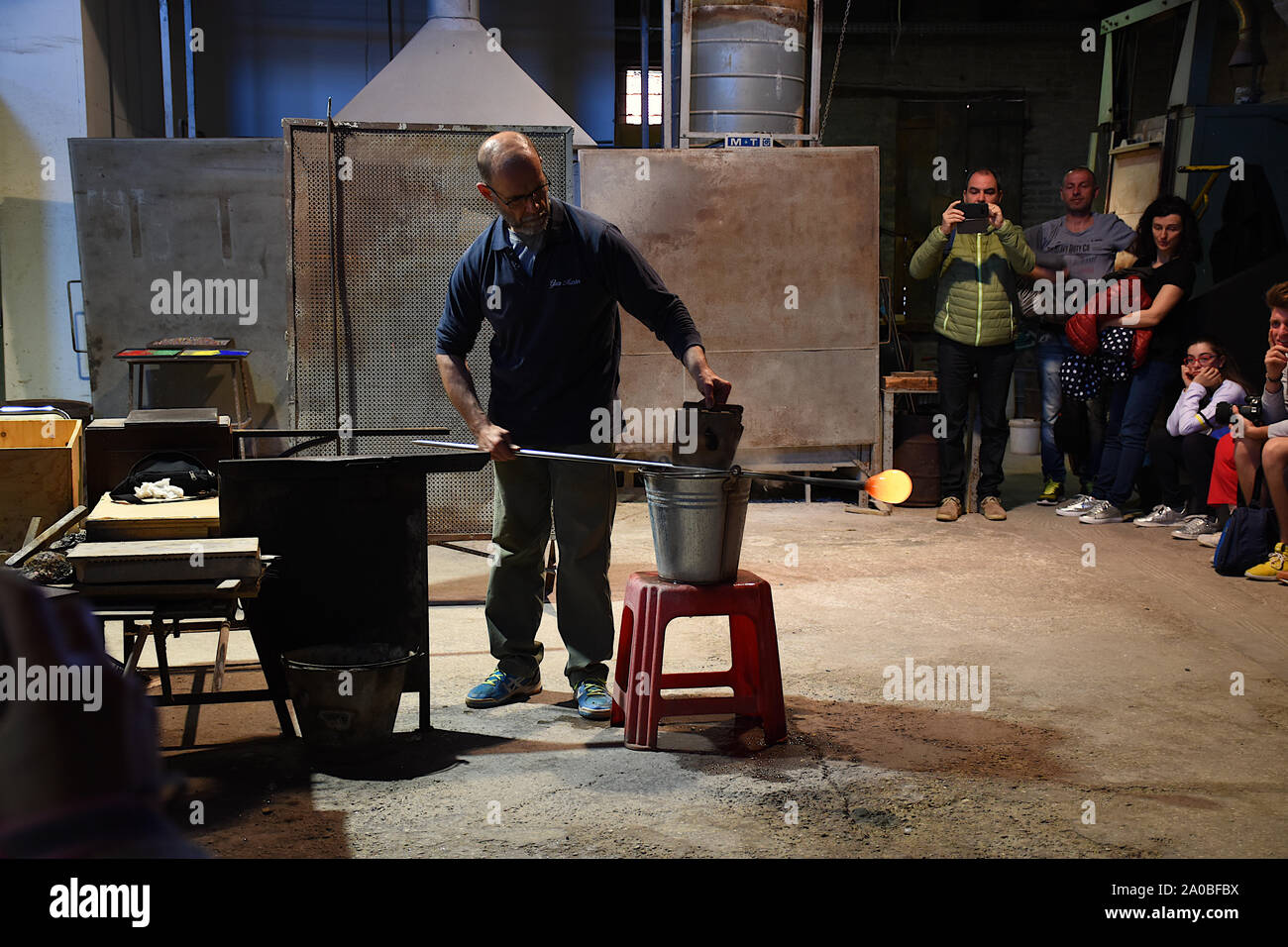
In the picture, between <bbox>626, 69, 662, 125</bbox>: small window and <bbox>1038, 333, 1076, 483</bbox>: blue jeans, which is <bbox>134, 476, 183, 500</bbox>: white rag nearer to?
<bbox>1038, 333, 1076, 483</bbox>: blue jeans

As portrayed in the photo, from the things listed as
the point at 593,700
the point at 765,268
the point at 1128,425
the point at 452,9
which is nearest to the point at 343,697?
the point at 593,700

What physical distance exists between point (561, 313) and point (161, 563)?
148 cm

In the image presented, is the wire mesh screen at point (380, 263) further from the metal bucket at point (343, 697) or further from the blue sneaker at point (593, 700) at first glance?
the metal bucket at point (343, 697)

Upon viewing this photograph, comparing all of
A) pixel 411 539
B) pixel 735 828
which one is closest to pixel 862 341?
pixel 411 539

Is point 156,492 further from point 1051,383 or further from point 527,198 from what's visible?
point 1051,383

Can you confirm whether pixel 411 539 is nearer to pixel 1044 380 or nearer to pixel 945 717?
pixel 945 717

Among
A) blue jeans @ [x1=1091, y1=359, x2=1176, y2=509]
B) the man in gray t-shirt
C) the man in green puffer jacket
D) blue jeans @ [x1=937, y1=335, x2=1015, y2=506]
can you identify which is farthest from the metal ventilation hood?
blue jeans @ [x1=1091, y1=359, x2=1176, y2=509]

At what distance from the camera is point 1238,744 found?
12.4 feet

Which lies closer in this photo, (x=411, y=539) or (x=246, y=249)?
(x=411, y=539)

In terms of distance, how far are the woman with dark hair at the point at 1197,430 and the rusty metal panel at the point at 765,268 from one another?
1.86m

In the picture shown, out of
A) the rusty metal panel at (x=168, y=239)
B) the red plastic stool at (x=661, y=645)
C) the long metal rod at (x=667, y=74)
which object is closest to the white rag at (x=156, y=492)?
the red plastic stool at (x=661, y=645)

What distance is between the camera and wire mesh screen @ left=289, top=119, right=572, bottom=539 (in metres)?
6.00

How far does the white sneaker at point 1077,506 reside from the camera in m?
7.68

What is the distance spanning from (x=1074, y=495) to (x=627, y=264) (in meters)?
5.43
